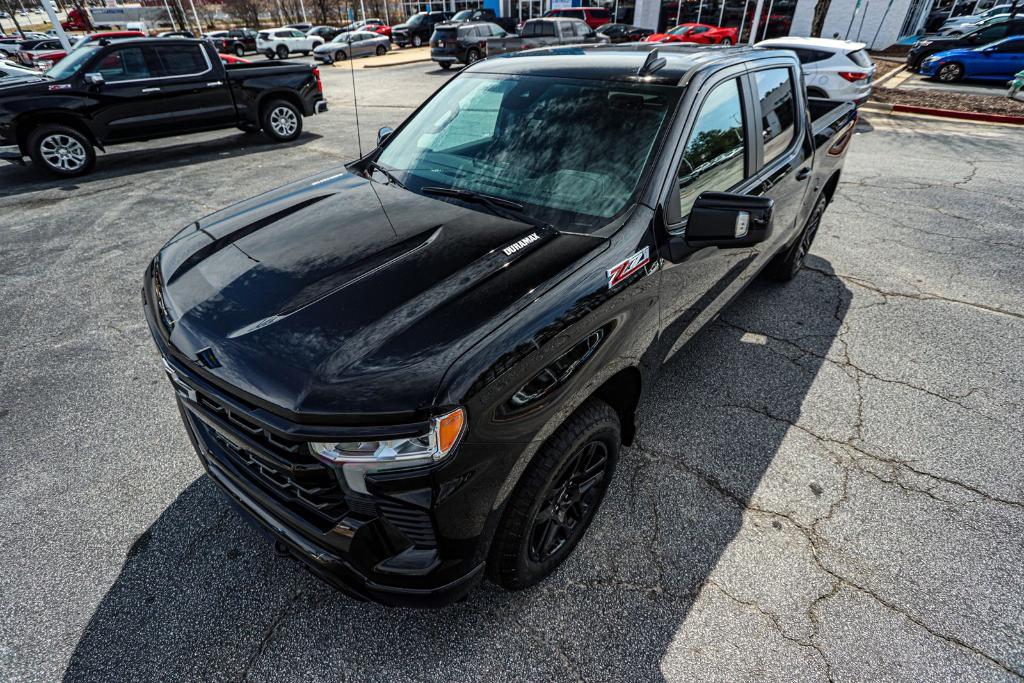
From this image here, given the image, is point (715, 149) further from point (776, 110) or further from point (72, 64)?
point (72, 64)

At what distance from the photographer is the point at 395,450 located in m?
1.45

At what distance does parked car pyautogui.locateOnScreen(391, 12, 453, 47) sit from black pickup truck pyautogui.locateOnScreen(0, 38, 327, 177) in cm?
2560

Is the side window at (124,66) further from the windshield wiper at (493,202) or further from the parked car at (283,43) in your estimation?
the parked car at (283,43)

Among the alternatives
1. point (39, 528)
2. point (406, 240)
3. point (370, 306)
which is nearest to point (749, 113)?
point (406, 240)

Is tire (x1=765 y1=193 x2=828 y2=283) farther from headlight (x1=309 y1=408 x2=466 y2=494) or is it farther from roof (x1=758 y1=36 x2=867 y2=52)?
roof (x1=758 y1=36 x2=867 y2=52)

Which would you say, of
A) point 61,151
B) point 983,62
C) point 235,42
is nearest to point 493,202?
point 61,151

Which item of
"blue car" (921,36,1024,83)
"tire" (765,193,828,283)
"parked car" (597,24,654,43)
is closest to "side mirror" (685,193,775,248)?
"tire" (765,193,828,283)

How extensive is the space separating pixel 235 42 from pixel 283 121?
27.7 m

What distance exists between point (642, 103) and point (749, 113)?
890 mm

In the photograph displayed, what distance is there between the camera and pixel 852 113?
179 inches

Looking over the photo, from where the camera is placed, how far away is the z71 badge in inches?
75.0

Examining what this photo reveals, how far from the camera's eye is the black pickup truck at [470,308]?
58.7 inches

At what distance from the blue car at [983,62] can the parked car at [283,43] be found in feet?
99.4

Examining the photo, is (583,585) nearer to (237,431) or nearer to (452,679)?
(452,679)
